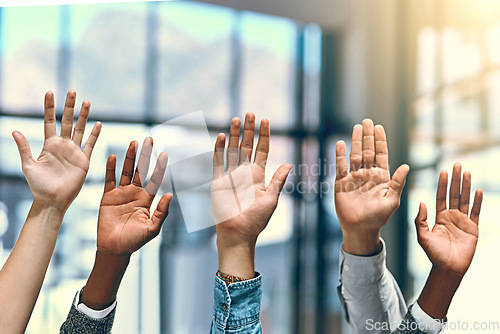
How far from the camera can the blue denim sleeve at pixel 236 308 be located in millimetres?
872

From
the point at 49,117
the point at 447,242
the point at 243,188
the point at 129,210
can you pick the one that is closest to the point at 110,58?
the point at 49,117

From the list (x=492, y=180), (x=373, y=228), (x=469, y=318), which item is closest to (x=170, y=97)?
(x=373, y=228)

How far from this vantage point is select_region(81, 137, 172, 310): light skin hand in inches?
37.5

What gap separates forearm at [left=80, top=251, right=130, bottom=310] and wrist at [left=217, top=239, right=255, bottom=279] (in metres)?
0.24

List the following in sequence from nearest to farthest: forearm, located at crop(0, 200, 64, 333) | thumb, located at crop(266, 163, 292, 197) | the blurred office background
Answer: forearm, located at crop(0, 200, 64, 333) < thumb, located at crop(266, 163, 292, 197) < the blurred office background

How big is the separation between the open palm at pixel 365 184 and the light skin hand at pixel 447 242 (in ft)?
0.31

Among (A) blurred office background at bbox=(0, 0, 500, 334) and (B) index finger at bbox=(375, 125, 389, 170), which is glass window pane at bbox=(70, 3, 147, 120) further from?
(B) index finger at bbox=(375, 125, 389, 170)

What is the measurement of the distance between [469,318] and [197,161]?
37.6 inches

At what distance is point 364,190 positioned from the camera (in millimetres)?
963

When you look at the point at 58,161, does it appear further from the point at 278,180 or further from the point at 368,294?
the point at 368,294

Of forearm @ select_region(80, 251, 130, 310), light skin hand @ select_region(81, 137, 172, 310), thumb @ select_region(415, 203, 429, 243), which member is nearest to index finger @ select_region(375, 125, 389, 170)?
thumb @ select_region(415, 203, 429, 243)

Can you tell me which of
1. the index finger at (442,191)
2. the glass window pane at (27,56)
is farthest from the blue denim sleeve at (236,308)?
the glass window pane at (27,56)

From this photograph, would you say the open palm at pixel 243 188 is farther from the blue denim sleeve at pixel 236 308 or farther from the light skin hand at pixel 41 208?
the light skin hand at pixel 41 208

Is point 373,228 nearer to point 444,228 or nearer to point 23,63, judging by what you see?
point 444,228
